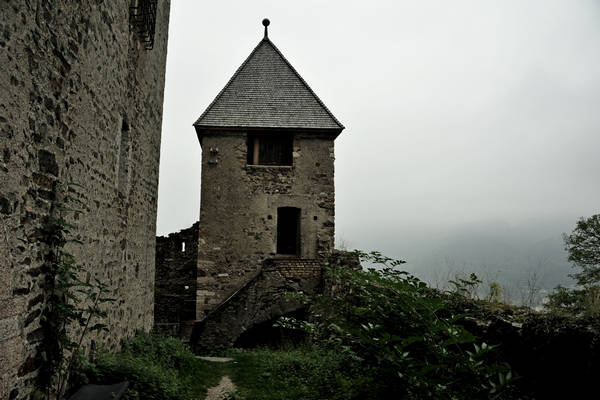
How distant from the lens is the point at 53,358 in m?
3.45

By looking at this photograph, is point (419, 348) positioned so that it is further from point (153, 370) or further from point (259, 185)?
point (259, 185)

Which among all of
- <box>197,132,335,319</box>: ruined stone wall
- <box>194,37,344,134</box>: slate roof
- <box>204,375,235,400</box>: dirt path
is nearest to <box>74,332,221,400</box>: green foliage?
<box>204,375,235,400</box>: dirt path

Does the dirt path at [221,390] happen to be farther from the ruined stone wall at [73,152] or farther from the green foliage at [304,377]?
the ruined stone wall at [73,152]

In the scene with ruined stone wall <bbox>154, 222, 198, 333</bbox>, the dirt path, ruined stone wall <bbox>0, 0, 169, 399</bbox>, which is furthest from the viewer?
ruined stone wall <bbox>154, 222, 198, 333</bbox>

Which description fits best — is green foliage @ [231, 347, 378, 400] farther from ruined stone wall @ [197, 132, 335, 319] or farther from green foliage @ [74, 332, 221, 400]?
ruined stone wall @ [197, 132, 335, 319]

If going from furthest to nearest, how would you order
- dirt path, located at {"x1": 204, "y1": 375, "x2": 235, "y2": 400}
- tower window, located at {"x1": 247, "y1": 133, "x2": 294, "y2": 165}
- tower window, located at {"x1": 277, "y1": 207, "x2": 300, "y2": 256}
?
tower window, located at {"x1": 277, "y1": 207, "x2": 300, "y2": 256} < tower window, located at {"x1": 247, "y1": 133, "x2": 294, "y2": 165} < dirt path, located at {"x1": 204, "y1": 375, "x2": 235, "y2": 400}

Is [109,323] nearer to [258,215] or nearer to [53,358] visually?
[53,358]

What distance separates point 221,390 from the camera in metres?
6.12

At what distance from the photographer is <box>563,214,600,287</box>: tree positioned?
623 inches

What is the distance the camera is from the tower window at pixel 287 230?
13523 millimetres

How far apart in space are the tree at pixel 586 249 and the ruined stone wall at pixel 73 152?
1660 centimetres

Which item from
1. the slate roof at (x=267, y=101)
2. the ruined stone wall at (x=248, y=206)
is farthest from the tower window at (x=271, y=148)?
the slate roof at (x=267, y=101)

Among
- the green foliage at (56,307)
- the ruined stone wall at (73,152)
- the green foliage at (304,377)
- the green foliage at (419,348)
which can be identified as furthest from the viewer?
the green foliage at (304,377)

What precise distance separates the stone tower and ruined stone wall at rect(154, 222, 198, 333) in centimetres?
356
